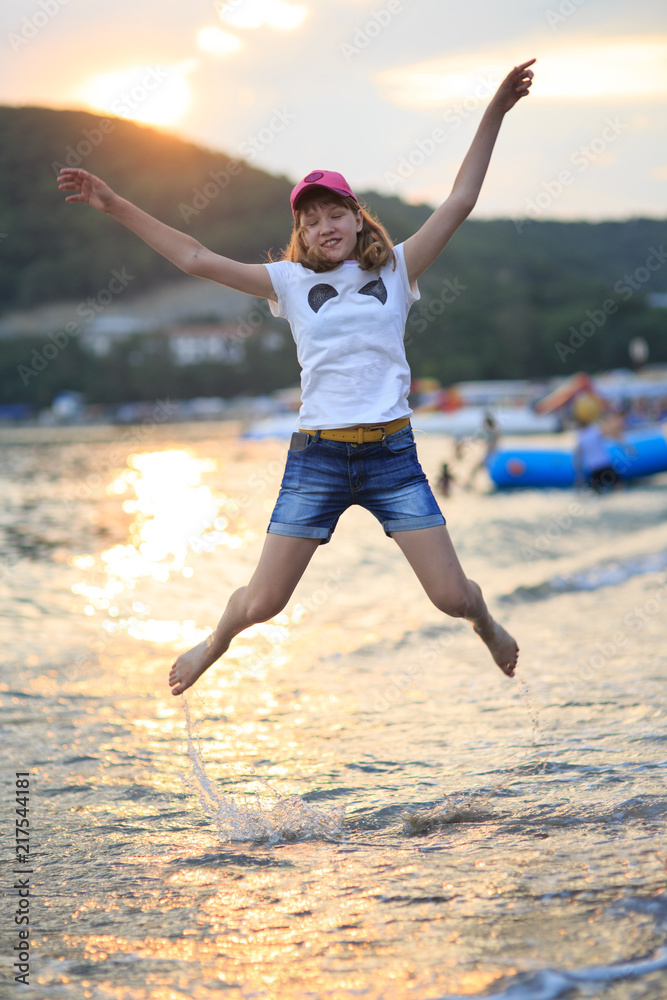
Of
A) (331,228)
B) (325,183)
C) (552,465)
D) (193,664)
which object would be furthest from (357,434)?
(552,465)

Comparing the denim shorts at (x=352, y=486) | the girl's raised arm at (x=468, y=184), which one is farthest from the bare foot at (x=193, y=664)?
the girl's raised arm at (x=468, y=184)

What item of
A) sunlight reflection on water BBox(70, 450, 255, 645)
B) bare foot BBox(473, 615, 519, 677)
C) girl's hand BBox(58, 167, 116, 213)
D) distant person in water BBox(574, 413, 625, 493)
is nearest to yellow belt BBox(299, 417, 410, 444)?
bare foot BBox(473, 615, 519, 677)

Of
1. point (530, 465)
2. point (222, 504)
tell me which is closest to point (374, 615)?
point (222, 504)

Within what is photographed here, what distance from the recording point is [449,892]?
272cm

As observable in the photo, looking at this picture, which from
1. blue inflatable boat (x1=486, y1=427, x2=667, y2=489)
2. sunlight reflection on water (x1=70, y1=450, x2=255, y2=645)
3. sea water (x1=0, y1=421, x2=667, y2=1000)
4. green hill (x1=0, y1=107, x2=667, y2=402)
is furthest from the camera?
green hill (x1=0, y1=107, x2=667, y2=402)

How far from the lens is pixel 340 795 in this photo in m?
3.77

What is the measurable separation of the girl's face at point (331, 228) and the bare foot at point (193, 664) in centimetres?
160

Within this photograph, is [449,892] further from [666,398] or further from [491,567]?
[666,398]

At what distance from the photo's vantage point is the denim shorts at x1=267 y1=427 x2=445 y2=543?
346cm

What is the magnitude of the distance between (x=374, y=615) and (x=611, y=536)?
5.68 m

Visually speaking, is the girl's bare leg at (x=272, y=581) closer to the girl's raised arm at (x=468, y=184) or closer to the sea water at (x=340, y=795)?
the sea water at (x=340, y=795)

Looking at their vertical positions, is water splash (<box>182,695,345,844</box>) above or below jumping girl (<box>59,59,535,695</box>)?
below

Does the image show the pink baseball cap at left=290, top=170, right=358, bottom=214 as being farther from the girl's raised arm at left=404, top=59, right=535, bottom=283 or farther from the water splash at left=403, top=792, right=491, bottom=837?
the water splash at left=403, top=792, right=491, bottom=837

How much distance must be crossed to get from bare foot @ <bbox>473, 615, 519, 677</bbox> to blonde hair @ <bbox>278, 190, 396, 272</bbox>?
1518 millimetres
